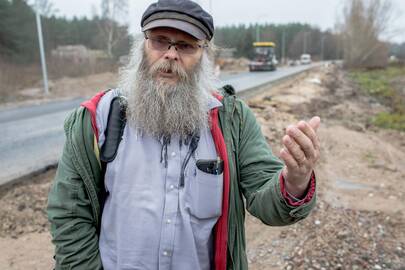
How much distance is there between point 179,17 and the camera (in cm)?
179

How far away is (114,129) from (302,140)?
0.91m

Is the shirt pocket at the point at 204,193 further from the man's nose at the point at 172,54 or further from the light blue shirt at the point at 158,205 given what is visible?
the man's nose at the point at 172,54

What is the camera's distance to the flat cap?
70.6 inches

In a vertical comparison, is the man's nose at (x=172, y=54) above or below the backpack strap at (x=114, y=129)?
above

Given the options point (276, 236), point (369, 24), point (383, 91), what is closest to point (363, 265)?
point (276, 236)

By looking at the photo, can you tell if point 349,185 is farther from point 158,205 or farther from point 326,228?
point 158,205

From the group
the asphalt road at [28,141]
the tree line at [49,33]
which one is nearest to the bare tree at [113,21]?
the tree line at [49,33]

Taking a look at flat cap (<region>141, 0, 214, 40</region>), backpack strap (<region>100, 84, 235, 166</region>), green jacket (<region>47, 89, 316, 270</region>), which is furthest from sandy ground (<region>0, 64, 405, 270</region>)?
flat cap (<region>141, 0, 214, 40</region>)

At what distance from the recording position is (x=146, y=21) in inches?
73.0

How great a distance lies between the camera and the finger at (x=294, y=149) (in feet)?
4.52

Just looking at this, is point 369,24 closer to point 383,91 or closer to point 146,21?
A: point 383,91

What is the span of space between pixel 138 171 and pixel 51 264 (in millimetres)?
2501

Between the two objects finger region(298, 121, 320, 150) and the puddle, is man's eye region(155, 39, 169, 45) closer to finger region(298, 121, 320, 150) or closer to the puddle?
finger region(298, 121, 320, 150)

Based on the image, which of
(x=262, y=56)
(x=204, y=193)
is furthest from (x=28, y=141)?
(x=262, y=56)
